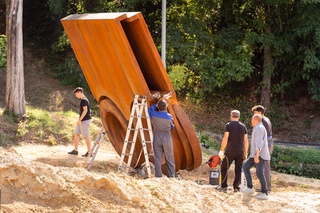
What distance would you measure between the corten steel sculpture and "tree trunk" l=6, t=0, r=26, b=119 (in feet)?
18.1

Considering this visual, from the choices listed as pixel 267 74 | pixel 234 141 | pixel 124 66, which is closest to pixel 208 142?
pixel 267 74

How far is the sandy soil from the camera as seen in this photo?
14.4 ft

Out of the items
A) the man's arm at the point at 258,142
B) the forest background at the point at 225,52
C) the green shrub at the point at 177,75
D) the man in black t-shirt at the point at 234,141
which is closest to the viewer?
the man's arm at the point at 258,142

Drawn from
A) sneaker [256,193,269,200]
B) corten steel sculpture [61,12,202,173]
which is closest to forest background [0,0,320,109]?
corten steel sculpture [61,12,202,173]

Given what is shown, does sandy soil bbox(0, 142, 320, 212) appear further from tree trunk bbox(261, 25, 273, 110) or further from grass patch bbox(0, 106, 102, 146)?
tree trunk bbox(261, 25, 273, 110)

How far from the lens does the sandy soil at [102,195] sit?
14.4 ft

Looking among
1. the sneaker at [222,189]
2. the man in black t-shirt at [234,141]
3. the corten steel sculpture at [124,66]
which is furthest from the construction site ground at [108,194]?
the corten steel sculpture at [124,66]

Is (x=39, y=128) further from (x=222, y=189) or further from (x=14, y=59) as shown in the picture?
(x=222, y=189)

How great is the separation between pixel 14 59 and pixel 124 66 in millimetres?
7355

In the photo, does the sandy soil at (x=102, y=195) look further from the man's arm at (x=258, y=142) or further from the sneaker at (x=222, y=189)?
the man's arm at (x=258, y=142)

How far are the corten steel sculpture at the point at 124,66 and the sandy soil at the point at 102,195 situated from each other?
1502mm

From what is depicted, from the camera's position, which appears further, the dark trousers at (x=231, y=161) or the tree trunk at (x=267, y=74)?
the tree trunk at (x=267, y=74)

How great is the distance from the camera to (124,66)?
692cm

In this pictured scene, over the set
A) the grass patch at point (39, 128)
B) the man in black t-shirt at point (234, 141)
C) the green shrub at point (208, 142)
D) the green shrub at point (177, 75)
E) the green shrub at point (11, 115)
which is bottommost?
the green shrub at point (208, 142)
